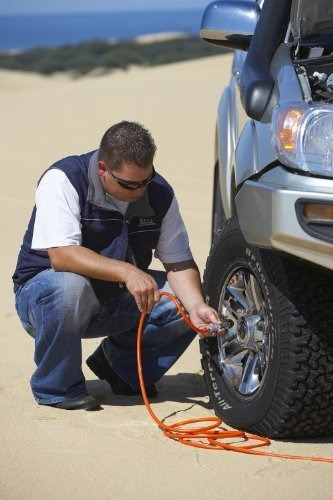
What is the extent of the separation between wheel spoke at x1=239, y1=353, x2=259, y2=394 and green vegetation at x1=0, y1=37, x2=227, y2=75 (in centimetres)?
2812

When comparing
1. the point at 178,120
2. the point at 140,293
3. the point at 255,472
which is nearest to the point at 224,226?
the point at 140,293

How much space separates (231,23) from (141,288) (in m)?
1.20

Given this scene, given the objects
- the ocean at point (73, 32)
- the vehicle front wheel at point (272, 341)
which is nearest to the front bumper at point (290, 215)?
the vehicle front wheel at point (272, 341)

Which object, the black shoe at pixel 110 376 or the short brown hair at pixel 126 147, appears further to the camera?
the black shoe at pixel 110 376

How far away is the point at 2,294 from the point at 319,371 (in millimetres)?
2949

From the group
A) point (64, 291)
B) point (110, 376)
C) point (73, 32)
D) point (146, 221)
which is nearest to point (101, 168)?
point (146, 221)

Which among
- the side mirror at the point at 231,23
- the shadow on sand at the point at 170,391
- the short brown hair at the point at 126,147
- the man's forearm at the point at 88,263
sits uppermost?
the side mirror at the point at 231,23

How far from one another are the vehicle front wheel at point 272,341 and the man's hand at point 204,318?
0.05 meters

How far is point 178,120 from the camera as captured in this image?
45.4ft

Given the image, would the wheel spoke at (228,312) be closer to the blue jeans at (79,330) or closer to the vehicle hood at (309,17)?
the blue jeans at (79,330)

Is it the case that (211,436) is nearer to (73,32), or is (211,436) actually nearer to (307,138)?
(307,138)

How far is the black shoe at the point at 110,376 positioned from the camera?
4945mm

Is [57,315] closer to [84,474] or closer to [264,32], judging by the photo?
[84,474]

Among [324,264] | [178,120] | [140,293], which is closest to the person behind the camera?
[324,264]
